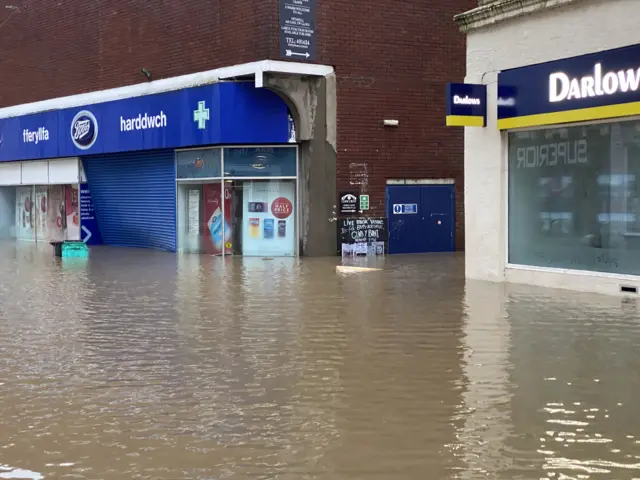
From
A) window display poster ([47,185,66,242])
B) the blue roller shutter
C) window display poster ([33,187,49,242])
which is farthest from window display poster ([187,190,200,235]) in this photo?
window display poster ([33,187,49,242])

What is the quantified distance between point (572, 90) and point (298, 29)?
8.81 metres

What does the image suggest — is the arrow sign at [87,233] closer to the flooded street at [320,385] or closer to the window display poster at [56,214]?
the window display poster at [56,214]

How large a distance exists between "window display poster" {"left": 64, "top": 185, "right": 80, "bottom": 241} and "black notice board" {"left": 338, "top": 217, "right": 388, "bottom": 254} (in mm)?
9901

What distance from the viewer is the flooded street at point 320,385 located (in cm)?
530

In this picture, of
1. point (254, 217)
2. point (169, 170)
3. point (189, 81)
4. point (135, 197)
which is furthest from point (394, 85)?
point (135, 197)

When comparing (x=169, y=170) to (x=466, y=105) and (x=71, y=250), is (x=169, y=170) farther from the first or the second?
(x=466, y=105)

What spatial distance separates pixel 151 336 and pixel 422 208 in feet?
45.8

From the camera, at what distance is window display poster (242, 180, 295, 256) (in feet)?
70.0

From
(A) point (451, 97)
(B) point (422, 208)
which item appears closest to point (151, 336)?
(A) point (451, 97)

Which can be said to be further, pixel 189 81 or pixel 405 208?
pixel 405 208

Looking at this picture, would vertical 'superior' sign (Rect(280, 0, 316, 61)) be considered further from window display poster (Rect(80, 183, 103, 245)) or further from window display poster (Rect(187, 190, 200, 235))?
window display poster (Rect(80, 183, 103, 245))

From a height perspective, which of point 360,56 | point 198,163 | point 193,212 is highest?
point 360,56

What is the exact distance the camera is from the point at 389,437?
18.9 ft

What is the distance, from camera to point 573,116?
43.4 feet
